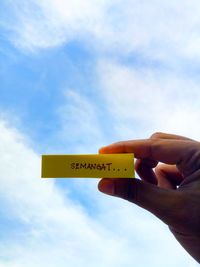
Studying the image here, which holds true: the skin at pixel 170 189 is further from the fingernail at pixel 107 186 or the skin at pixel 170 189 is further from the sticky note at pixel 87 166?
the sticky note at pixel 87 166

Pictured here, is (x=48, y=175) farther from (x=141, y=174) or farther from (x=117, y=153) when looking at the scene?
(x=141, y=174)

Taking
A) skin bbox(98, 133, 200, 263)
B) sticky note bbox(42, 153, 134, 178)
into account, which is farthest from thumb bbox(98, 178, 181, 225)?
sticky note bbox(42, 153, 134, 178)

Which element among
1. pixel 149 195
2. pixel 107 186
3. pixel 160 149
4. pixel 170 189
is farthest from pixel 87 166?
pixel 160 149

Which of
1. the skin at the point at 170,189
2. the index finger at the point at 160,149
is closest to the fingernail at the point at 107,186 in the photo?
the skin at the point at 170,189

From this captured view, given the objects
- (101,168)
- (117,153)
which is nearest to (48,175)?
(101,168)

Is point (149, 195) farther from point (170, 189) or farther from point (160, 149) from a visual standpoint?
point (160, 149)

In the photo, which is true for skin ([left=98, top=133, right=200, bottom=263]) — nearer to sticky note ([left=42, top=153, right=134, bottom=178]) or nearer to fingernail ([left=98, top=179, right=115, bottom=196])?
fingernail ([left=98, top=179, right=115, bottom=196])
